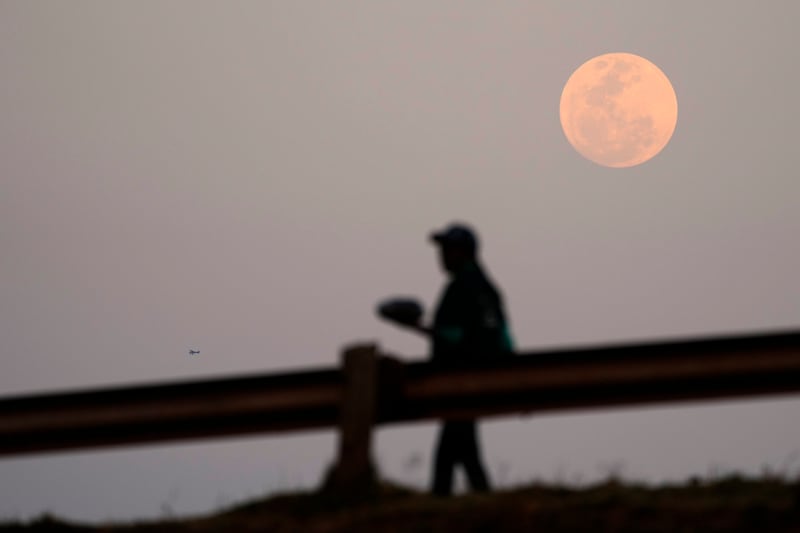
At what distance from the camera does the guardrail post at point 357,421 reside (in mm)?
6371

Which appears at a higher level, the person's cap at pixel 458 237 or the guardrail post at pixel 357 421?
the person's cap at pixel 458 237

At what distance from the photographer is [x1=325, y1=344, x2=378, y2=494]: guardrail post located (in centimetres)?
637

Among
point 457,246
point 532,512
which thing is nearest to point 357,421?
point 532,512

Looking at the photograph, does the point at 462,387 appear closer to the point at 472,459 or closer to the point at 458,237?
the point at 472,459

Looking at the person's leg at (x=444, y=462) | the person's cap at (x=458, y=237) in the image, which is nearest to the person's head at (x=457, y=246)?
the person's cap at (x=458, y=237)

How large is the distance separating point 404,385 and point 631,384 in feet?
4.07

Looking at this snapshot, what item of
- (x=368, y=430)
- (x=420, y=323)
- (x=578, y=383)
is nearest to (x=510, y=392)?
(x=578, y=383)

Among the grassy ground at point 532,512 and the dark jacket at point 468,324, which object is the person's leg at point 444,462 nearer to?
the dark jacket at point 468,324

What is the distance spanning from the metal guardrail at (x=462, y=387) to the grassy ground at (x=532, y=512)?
410 millimetres

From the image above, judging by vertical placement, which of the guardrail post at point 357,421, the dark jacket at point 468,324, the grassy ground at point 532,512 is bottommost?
the grassy ground at point 532,512

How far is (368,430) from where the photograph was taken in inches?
254

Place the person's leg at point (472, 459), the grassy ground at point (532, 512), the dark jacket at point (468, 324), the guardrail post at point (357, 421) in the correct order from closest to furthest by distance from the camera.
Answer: the grassy ground at point (532, 512) < the guardrail post at point (357, 421) < the person's leg at point (472, 459) < the dark jacket at point (468, 324)

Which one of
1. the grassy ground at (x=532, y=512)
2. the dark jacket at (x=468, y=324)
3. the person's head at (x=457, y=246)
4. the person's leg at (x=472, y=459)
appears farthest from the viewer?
the person's head at (x=457, y=246)

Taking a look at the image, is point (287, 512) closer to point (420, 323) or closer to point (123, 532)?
point (123, 532)
